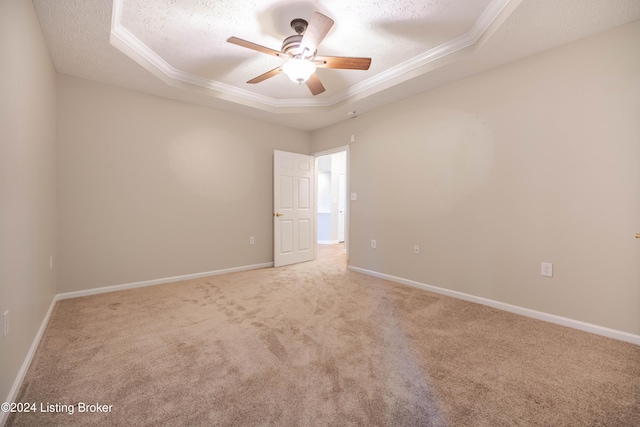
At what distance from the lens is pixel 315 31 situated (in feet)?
6.58

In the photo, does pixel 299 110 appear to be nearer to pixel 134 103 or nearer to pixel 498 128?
pixel 134 103

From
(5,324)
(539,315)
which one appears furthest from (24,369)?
(539,315)

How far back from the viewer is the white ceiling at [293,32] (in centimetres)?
207

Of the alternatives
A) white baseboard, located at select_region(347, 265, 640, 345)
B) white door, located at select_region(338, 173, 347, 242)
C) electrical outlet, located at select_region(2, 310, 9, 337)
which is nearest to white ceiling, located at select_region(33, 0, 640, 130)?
electrical outlet, located at select_region(2, 310, 9, 337)

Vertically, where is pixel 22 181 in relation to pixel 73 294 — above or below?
above

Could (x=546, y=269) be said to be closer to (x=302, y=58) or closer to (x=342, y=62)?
(x=342, y=62)

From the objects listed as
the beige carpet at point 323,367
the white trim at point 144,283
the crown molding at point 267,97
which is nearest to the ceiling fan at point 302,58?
the crown molding at point 267,97

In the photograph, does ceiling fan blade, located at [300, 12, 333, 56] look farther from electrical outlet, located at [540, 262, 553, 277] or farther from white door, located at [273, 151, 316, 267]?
electrical outlet, located at [540, 262, 553, 277]

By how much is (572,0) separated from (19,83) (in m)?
3.64

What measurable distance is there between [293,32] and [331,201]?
205 inches

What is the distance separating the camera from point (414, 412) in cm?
135

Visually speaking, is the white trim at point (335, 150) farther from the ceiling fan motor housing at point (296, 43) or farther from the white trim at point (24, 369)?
the white trim at point (24, 369)

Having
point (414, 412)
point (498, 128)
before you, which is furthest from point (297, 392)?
point (498, 128)

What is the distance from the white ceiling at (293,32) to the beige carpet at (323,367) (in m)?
2.45
